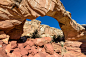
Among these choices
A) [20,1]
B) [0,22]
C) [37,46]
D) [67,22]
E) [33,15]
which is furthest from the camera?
[67,22]

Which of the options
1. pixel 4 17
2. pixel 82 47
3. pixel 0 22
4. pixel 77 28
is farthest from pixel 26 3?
pixel 82 47

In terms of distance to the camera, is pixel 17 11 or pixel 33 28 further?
pixel 33 28

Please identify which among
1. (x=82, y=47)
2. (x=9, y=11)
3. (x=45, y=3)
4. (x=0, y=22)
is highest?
(x=45, y=3)

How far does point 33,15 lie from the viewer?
3352mm

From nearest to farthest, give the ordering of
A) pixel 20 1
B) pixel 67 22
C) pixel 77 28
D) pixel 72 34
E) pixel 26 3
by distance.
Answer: pixel 20 1
pixel 26 3
pixel 67 22
pixel 77 28
pixel 72 34

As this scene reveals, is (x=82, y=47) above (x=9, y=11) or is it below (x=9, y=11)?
below

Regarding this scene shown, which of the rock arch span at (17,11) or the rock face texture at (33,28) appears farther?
the rock face texture at (33,28)

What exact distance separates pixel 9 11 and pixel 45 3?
246 cm

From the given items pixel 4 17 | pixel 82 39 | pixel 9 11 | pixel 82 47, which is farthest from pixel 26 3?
pixel 82 39

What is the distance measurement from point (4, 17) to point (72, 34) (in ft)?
28.8

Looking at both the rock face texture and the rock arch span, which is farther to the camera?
the rock face texture

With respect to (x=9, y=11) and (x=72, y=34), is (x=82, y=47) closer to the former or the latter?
(x=72, y=34)

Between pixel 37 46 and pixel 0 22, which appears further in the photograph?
pixel 37 46

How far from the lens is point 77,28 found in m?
7.55
